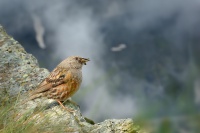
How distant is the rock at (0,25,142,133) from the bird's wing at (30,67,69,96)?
0.15 metres

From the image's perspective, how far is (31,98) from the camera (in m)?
6.34

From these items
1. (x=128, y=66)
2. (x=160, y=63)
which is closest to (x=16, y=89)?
(x=128, y=66)

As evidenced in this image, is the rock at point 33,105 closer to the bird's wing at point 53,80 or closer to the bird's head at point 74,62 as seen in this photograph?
the bird's wing at point 53,80

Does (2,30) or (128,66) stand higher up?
(128,66)

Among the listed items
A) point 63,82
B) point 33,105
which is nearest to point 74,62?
point 63,82

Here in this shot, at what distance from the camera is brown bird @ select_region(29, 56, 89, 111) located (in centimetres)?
659

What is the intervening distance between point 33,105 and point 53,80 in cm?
65

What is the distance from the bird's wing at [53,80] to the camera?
654cm

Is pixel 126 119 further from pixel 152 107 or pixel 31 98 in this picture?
pixel 31 98

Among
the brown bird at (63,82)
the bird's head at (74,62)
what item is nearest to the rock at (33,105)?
the brown bird at (63,82)

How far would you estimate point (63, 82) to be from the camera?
268 inches

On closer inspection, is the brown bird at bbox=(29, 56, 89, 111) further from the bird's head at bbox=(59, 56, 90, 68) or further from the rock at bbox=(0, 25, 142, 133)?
the rock at bbox=(0, 25, 142, 133)

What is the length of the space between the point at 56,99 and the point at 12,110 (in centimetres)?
77

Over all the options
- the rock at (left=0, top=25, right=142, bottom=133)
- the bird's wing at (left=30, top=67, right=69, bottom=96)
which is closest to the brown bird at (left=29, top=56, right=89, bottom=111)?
the bird's wing at (left=30, top=67, right=69, bottom=96)
